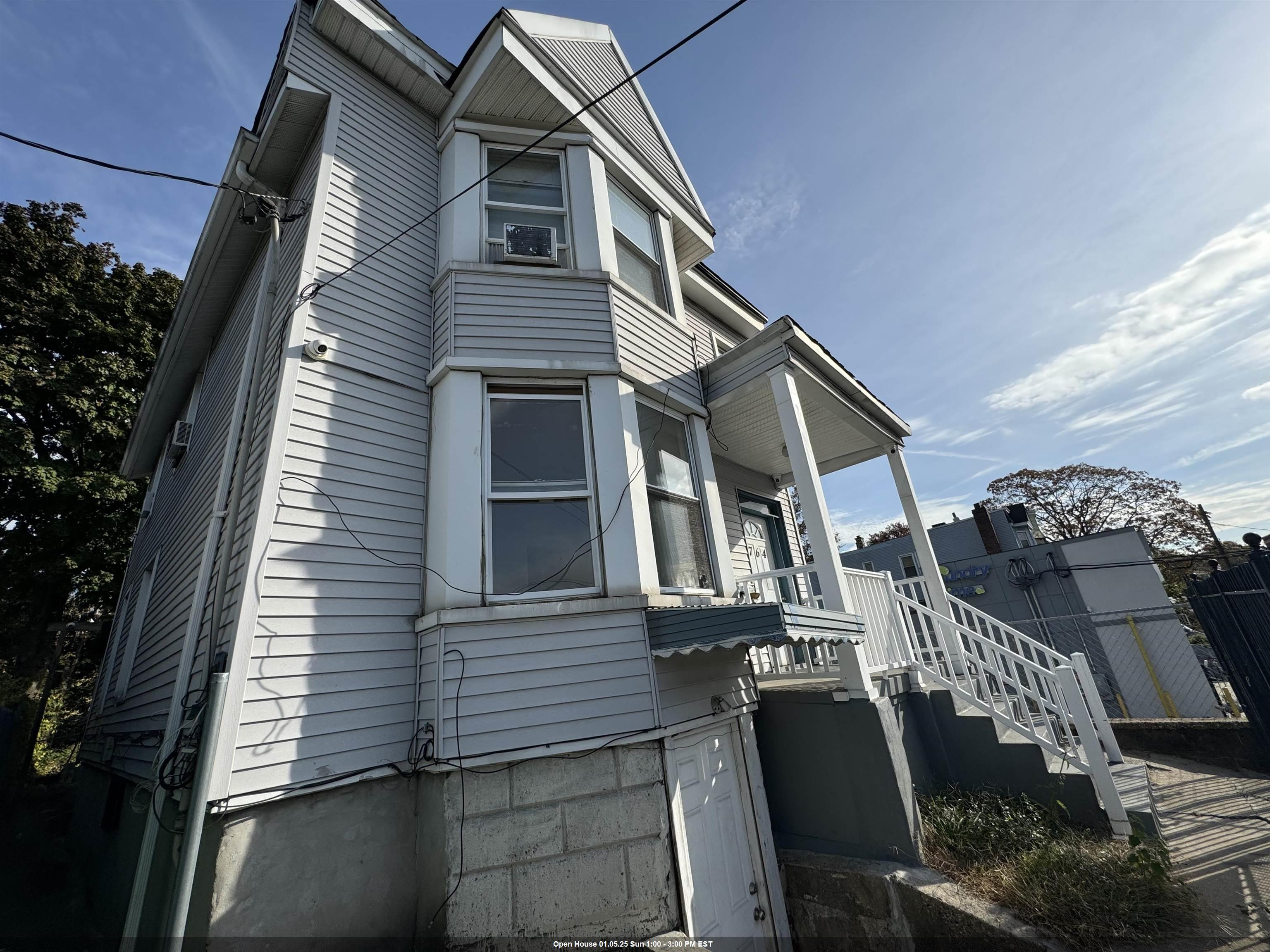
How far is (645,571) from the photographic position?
4.31 meters

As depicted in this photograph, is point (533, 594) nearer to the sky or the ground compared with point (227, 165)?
nearer to the ground

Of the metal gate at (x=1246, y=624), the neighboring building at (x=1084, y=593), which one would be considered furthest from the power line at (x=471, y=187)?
the neighboring building at (x=1084, y=593)

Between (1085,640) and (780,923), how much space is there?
49.4 ft

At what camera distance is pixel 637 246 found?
6.34 meters

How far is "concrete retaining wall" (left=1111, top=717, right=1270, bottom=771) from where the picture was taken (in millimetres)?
6281

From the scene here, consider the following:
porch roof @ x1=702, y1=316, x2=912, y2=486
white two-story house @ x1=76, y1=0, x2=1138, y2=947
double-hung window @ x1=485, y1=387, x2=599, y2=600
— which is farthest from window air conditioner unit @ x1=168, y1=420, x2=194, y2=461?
porch roof @ x1=702, y1=316, x2=912, y2=486

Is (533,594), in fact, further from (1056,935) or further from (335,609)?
(1056,935)

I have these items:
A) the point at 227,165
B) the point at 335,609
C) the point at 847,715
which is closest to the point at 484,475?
the point at 335,609

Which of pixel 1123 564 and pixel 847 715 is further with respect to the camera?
pixel 1123 564

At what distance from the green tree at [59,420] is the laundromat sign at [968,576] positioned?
26.0 m

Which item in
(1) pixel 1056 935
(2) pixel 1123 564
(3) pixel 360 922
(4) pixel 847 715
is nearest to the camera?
(3) pixel 360 922

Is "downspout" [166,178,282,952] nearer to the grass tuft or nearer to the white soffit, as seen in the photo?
the white soffit

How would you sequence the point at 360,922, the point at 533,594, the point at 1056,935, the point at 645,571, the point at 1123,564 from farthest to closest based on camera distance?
1. the point at 1123,564
2. the point at 645,571
3. the point at 533,594
4. the point at 1056,935
5. the point at 360,922

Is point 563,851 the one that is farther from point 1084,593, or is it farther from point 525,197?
point 1084,593
